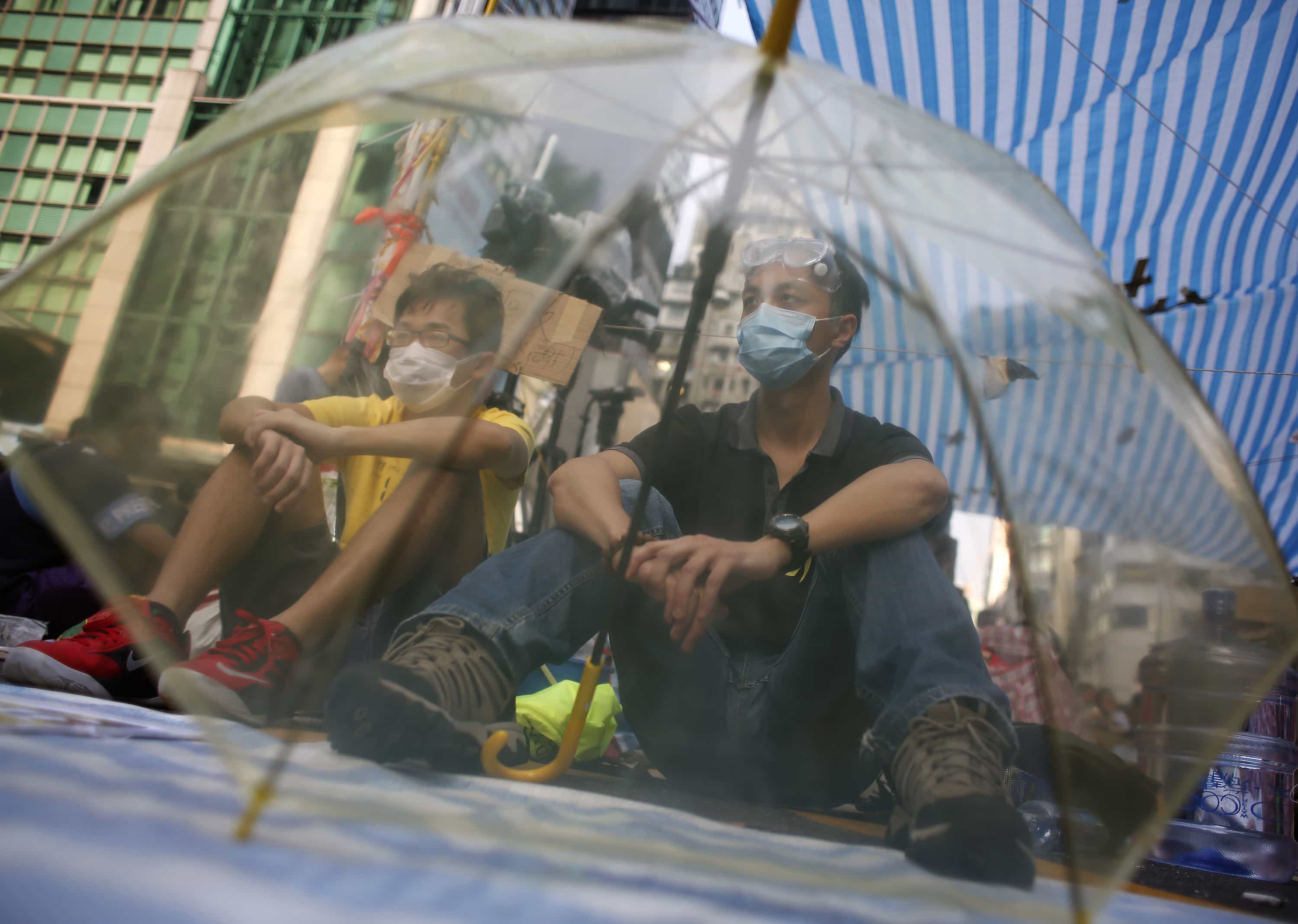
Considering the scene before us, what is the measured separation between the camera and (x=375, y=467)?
86cm

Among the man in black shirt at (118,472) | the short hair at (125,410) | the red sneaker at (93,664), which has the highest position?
the short hair at (125,410)

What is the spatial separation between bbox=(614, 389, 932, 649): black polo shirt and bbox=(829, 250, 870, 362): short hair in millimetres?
108

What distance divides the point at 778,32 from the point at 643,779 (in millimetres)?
916

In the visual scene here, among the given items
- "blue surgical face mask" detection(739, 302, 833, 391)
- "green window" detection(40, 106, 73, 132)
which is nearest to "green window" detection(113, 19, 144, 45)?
"green window" detection(40, 106, 73, 132)

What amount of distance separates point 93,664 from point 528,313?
896mm

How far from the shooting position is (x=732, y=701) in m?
0.97

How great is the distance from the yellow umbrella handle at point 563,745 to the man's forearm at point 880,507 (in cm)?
31

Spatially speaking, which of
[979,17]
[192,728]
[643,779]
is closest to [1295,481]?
[979,17]

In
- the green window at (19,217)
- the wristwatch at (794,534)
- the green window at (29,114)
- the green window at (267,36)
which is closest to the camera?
the wristwatch at (794,534)

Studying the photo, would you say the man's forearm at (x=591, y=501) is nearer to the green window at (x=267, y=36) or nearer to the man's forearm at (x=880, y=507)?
the man's forearm at (x=880, y=507)

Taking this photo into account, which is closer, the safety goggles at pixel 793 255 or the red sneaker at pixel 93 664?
the safety goggles at pixel 793 255

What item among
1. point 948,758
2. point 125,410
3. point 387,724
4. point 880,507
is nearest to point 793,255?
point 880,507

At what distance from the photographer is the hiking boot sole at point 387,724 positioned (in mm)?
741

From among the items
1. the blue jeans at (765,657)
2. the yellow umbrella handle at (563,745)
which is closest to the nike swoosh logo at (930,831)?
the blue jeans at (765,657)
